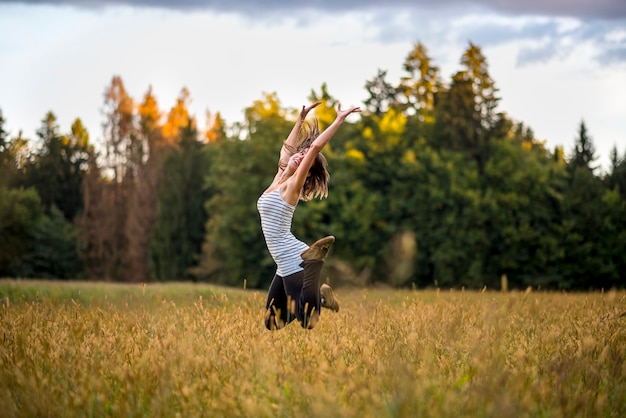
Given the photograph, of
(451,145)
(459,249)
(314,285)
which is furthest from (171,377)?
(451,145)

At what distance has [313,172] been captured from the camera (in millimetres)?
7355

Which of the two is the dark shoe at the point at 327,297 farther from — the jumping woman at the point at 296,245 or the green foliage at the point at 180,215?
the green foliage at the point at 180,215

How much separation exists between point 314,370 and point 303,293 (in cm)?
186

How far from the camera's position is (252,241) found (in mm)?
43750

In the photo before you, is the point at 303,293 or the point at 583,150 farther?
the point at 583,150

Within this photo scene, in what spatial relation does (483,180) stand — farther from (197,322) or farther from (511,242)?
(197,322)

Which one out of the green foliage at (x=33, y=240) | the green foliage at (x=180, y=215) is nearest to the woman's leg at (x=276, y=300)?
the green foliage at (x=33, y=240)

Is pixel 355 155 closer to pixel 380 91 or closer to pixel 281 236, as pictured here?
pixel 380 91

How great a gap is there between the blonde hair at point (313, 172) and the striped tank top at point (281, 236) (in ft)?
1.38

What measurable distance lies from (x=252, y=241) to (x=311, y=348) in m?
38.3

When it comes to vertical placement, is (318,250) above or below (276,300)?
above

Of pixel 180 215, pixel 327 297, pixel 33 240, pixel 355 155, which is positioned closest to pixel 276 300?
pixel 327 297

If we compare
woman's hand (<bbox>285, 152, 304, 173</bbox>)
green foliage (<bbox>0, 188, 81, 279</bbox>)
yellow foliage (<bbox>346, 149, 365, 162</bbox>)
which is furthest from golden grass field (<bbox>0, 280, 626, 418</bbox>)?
green foliage (<bbox>0, 188, 81, 279</bbox>)

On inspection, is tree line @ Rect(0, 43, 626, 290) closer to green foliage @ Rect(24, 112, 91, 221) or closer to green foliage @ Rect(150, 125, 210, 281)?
green foliage @ Rect(150, 125, 210, 281)
